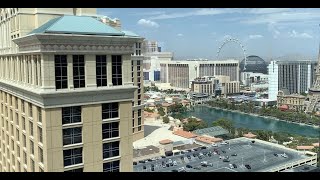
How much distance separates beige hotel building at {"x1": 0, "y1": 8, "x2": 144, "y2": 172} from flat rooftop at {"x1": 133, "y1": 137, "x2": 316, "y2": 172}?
13.7 ft

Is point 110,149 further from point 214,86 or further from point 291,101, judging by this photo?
point 214,86

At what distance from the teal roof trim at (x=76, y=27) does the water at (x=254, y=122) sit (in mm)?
9876

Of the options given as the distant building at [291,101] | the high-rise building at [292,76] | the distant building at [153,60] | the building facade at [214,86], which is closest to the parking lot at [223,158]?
the distant building at [291,101]

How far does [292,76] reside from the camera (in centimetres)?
1658

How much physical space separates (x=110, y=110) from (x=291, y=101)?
13890 millimetres

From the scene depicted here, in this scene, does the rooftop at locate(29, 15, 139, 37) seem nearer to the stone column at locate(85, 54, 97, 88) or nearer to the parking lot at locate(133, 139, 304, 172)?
the stone column at locate(85, 54, 97, 88)

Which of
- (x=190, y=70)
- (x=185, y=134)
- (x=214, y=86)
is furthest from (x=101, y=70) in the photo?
(x=190, y=70)

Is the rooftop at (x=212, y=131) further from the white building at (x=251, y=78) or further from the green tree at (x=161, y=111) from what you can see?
the white building at (x=251, y=78)

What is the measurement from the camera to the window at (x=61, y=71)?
60.2 inches

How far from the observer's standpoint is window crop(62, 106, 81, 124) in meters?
1.55

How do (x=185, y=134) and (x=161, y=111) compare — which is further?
(x=161, y=111)

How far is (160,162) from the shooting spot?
20.1 feet

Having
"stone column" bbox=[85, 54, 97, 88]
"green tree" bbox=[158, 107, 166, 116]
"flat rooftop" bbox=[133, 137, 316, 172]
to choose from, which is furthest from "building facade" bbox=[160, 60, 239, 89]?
"stone column" bbox=[85, 54, 97, 88]

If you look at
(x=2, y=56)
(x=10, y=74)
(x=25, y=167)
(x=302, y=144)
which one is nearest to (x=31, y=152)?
(x=25, y=167)
